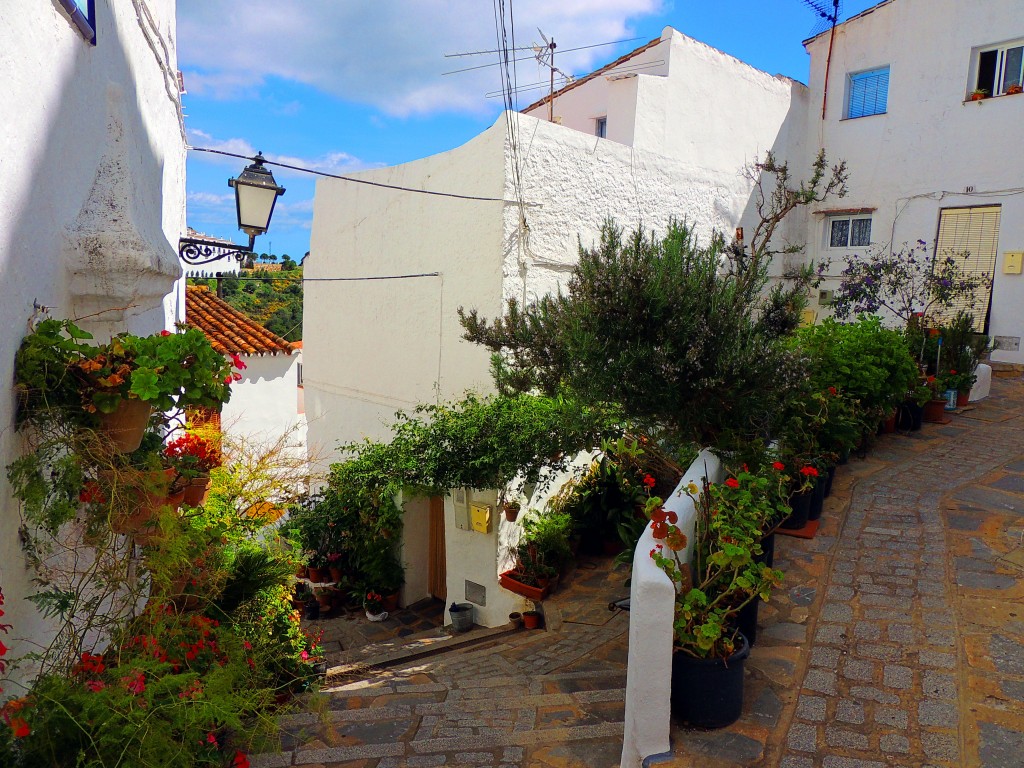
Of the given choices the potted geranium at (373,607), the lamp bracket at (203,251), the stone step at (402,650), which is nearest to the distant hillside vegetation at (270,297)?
the potted geranium at (373,607)

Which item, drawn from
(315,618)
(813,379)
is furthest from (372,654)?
(813,379)

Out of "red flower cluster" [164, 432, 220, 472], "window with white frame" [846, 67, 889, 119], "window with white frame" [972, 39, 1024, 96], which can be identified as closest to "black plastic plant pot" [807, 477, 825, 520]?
"red flower cluster" [164, 432, 220, 472]

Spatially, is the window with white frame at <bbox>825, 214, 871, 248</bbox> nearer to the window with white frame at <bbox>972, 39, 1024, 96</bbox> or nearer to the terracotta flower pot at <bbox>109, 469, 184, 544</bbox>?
the window with white frame at <bbox>972, 39, 1024, 96</bbox>

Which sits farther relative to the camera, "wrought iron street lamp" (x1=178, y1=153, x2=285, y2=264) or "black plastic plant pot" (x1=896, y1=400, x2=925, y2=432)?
"black plastic plant pot" (x1=896, y1=400, x2=925, y2=432)

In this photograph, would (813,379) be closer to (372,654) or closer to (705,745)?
(705,745)

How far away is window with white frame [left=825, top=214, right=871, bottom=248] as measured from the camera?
569 inches

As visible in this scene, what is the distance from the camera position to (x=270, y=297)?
24.8 metres

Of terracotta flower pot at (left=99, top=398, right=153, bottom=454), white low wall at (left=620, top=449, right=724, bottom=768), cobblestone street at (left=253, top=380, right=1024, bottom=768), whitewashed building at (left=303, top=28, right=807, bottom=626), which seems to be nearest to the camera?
terracotta flower pot at (left=99, top=398, right=153, bottom=454)

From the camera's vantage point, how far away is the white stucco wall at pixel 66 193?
265 cm

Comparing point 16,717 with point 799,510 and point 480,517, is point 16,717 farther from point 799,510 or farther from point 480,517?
point 480,517

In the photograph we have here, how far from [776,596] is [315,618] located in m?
6.68

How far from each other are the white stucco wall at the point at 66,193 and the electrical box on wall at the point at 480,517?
4.59 meters

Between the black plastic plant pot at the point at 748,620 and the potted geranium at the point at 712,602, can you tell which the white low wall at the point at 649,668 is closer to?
the potted geranium at the point at 712,602

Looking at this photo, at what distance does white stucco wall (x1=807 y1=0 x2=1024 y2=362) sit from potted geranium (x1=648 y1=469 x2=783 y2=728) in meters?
11.5
